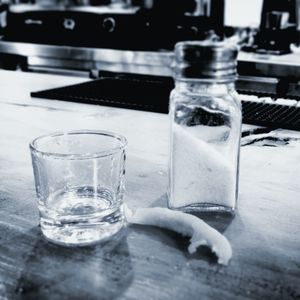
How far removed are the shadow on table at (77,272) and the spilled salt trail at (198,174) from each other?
0.12m

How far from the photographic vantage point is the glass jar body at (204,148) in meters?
0.65

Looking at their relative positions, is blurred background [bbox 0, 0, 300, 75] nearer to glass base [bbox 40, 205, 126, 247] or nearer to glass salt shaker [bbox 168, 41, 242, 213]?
glass salt shaker [bbox 168, 41, 242, 213]

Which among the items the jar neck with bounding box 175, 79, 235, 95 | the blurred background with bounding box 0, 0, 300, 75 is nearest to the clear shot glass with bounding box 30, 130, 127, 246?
the jar neck with bounding box 175, 79, 235, 95

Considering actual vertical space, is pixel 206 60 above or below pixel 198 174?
above

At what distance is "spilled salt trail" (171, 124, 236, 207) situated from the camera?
0.65 metres

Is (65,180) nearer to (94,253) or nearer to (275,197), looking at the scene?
(94,253)

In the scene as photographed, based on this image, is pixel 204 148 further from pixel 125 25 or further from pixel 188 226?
pixel 125 25

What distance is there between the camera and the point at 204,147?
65 cm

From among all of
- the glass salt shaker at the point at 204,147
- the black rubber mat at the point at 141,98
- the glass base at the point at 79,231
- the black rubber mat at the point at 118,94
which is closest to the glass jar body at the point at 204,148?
the glass salt shaker at the point at 204,147

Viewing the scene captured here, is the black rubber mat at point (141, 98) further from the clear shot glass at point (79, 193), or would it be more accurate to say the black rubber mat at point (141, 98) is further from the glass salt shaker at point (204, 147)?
the clear shot glass at point (79, 193)

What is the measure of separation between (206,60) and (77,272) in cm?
28

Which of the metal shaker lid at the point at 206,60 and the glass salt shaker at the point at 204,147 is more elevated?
the metal shaker lid at the point at 206,60

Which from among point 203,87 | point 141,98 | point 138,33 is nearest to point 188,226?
point 203,87

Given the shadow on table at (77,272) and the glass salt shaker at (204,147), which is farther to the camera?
the glass salt shaker at (204,147)
